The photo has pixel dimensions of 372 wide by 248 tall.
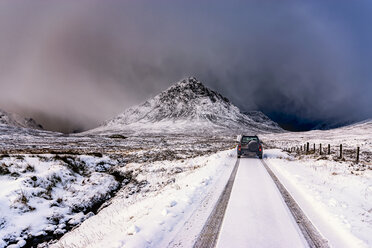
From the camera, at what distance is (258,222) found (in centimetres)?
465

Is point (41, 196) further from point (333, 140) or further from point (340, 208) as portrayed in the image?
point (333, 140)

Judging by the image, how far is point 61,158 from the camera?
16000 mm

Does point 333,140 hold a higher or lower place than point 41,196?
higher

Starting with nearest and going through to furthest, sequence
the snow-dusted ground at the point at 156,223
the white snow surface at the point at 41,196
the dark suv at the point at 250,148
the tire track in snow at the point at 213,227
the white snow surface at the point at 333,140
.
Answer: the tire track in snow at the point at 213,227, the snow-dusted ground at the point at 156,223, the white snow surface at the point at 41,196, the dark suv at the point at 250,148, the white snow surface at the point at 333,140

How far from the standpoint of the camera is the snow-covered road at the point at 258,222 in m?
3.80

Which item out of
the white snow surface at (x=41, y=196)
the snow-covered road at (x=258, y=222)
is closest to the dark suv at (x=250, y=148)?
the snow-covered road at (x=258, y=222)

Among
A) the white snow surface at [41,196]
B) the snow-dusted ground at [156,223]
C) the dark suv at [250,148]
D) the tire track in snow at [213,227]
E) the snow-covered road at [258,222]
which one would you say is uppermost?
the dark suv at [250,148]

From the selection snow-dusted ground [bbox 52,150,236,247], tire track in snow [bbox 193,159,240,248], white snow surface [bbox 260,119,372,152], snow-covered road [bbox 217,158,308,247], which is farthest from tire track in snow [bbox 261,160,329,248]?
white snow surface [bbox 260,119,372,152]

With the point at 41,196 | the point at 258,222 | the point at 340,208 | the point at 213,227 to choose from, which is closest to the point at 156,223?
the point at 213,227

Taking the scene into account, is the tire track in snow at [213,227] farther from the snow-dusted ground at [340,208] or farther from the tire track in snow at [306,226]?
the snow-dusted ground at [340,208]

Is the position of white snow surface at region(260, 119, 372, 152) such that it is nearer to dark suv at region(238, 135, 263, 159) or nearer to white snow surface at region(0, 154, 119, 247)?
dark suv at region(238, 135, 263, 159)

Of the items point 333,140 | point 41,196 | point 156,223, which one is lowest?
point 41,196

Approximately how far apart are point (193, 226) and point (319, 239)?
2.62m

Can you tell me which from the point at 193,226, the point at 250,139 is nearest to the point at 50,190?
the point at 193,226
